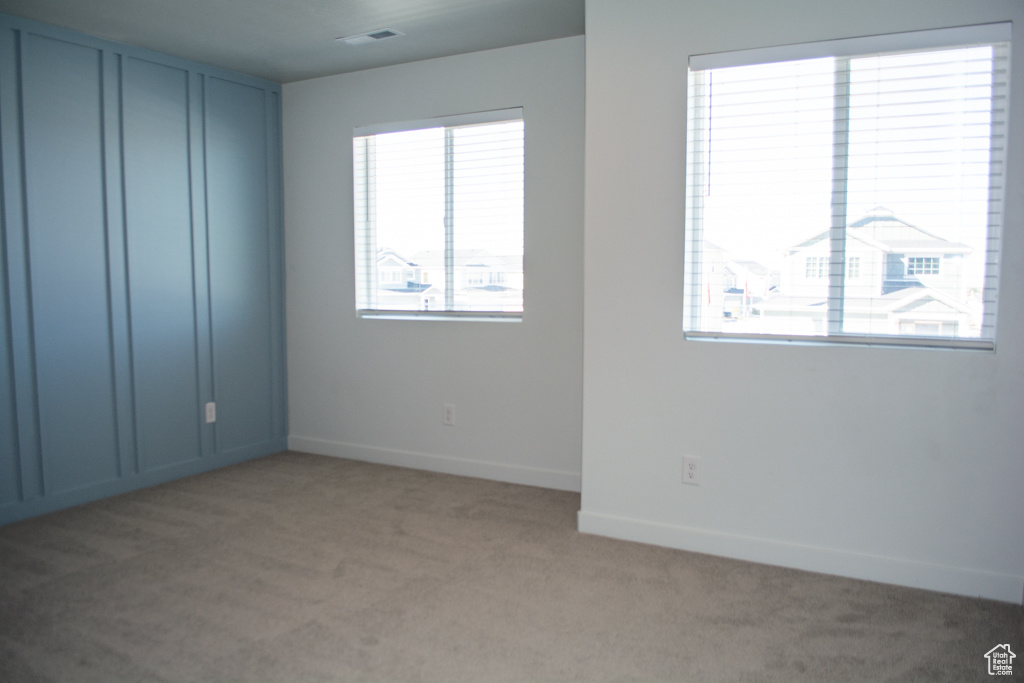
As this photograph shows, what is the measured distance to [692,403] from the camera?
2941 mm

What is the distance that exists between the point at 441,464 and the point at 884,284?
260 cm

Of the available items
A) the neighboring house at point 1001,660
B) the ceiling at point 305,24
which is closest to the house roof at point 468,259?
the ceiling at point 305,24

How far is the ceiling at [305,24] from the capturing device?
319 centimetres

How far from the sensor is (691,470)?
2.96 metres

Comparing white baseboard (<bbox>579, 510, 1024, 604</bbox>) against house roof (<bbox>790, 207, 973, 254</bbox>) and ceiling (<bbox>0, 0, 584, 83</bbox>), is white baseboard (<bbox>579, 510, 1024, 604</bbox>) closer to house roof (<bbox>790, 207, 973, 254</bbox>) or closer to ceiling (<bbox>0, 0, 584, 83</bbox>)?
house roof (<bbox>790, 207, 973, 254</bbox>)

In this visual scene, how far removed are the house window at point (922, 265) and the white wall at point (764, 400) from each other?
0.22 m

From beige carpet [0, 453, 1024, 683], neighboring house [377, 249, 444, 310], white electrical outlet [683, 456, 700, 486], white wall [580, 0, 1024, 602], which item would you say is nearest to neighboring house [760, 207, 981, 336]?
white wall [580, 0, 1024, 602]

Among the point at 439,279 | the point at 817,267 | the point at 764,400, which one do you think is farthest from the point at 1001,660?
the point at 439,279

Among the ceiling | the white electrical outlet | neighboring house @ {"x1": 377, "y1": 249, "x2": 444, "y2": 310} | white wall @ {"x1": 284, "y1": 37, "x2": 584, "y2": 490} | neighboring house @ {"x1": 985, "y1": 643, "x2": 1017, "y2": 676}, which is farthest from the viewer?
neighboring house @ {"x1": 377, "y1": 249, "x2": 444, "y2": 310}

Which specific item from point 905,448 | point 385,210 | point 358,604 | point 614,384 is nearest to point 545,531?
point 614,384

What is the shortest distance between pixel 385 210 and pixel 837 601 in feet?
10.5

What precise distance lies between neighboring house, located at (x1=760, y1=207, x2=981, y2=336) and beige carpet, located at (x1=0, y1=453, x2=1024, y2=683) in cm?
100

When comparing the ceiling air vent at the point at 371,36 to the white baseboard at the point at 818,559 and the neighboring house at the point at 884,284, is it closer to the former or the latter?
the neighboring house at the point at 884,284

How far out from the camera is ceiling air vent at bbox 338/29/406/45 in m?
3.58
